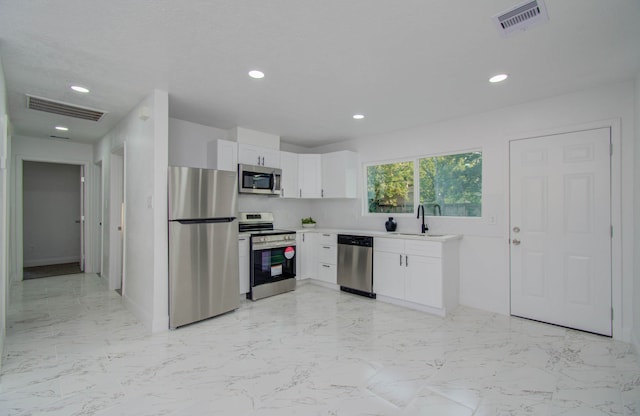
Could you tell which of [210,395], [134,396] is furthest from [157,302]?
[210,395]

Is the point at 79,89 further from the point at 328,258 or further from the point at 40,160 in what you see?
the point at 328,258

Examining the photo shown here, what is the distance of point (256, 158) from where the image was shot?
448 centimetres

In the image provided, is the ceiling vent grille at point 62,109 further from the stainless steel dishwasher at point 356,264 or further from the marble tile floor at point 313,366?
the stainless steel dishwasher at point 356,264

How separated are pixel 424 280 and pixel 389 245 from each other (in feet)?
2.06

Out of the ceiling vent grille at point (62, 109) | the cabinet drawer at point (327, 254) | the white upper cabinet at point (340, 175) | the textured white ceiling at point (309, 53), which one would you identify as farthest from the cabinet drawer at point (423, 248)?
the ceiling vent grille at point (62, 109)

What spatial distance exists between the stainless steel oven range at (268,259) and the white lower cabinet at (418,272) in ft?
4.24

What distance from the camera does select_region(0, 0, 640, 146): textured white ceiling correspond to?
1790 mm

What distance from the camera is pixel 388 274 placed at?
3.91 meters

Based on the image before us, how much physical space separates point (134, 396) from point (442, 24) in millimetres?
3256

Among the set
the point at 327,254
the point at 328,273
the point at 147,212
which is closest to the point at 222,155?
the point at 147,212

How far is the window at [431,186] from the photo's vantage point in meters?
Answer: 3.82

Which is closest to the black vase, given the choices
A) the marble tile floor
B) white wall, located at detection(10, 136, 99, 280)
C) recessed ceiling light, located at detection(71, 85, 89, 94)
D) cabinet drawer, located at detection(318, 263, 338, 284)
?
cabinet drawer, located at detection(318, 263, 338, 284)

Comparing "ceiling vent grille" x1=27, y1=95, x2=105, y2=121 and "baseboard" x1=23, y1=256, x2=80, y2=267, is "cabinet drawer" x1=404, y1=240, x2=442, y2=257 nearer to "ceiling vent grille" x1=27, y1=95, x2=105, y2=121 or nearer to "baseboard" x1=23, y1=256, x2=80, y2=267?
"ceiling vent grille" x1=27, y1=95, x2=105, y2=121

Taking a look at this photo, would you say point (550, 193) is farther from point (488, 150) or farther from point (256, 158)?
point (256, 158)
